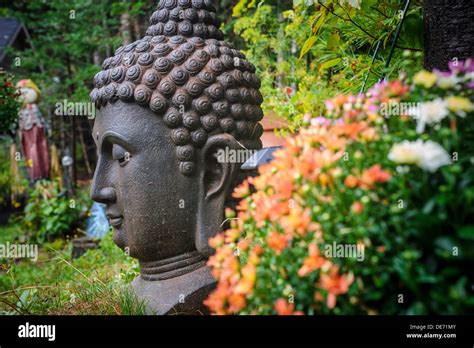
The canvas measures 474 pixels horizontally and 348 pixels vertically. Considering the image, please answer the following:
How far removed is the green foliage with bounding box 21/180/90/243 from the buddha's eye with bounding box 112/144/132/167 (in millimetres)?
4758

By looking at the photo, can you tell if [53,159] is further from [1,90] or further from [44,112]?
[1,90]

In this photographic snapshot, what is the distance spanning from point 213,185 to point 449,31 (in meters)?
1.25

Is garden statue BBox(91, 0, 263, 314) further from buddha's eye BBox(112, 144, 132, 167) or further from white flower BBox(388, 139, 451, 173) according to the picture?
white flower BBox(388, 139, 451, 173)

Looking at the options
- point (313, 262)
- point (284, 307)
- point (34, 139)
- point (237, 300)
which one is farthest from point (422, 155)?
point (34, 139)

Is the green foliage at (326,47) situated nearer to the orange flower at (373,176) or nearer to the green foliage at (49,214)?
the orange flower at (373,176)

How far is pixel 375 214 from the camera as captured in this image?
1.47 meters

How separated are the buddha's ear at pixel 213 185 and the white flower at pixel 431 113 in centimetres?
120

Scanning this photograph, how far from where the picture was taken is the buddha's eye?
2.56m

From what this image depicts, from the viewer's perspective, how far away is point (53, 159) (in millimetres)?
9461

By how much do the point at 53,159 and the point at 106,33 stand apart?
2.42 m

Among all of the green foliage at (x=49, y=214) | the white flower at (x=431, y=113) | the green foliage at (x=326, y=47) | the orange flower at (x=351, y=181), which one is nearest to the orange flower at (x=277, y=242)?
the orange flower at (x=351, y=181)

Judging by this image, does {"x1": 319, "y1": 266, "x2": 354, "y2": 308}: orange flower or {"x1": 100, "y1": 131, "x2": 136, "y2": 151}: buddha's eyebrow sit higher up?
{"x1": 100, "y1": 131, "x2": 136, "y2": 151}: buddha's eyebrow

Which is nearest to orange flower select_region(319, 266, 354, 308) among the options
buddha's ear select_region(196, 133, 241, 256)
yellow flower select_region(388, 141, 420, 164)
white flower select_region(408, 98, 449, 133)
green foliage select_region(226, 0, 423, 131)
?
yellow flower select_region(388, 141, 420, 164)

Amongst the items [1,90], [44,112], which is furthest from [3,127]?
[44,112]
